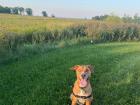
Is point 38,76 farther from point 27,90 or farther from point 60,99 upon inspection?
point 60,99

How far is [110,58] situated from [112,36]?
13163mm

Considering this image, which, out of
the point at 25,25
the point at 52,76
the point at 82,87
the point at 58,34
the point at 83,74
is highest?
the point at 83,74

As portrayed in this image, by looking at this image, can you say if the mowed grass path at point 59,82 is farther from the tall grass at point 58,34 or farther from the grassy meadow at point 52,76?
the tall grass at point 58,34

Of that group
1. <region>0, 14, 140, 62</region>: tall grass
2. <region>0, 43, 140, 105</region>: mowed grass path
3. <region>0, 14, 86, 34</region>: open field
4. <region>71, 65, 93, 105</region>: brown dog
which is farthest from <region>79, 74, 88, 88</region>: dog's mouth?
<region>0, 14, 86, 34</region>: open field

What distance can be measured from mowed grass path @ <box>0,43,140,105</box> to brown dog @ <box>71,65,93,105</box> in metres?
0.86

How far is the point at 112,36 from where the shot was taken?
90.9ft

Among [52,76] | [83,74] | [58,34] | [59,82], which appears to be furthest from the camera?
[58,34]

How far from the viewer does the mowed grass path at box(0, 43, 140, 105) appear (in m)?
8.73

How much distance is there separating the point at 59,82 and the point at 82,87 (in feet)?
8.14

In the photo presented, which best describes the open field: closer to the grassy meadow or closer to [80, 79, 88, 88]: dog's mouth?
the grassy meadow

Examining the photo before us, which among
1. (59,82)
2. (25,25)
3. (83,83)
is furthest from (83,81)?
(25,25)

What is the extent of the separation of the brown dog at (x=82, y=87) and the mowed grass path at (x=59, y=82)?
865 mm

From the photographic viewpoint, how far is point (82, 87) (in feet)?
24.5

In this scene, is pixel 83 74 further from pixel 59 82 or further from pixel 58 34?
pixel 58 34
